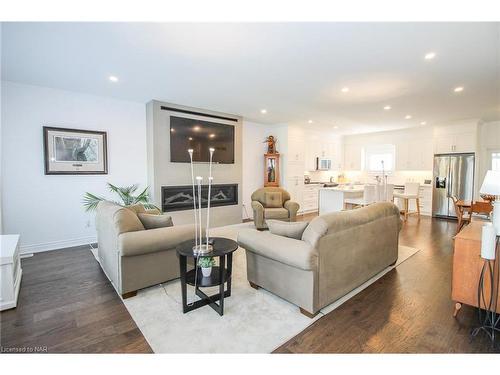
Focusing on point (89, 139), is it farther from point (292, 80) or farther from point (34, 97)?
point (292, 80)

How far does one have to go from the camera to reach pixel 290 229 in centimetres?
238

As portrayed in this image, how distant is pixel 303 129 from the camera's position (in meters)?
7.25

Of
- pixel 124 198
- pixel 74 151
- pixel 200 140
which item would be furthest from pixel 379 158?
pixel 74 151

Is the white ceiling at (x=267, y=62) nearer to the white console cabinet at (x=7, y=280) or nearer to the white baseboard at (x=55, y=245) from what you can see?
the white console cabinet at (x=7, y=280)

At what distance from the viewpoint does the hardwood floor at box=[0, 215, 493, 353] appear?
5.80 feet

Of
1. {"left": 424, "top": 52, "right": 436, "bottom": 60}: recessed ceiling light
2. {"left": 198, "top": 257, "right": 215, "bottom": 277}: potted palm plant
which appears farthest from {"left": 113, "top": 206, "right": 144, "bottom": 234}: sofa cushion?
{"left": 424, "top": 52, "right": 436, "bottom": 60}: recessed ceiling light

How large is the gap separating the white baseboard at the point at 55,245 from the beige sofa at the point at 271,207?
10.1ft

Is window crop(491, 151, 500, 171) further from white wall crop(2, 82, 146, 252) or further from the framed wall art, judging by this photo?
the framed wall art

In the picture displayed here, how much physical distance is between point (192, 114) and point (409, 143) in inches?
249

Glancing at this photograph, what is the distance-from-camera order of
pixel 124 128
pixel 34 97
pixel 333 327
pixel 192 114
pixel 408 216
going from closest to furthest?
pixel 333 327 < pixel 34 97 < pixel 124 128 < pixel 192 114 < pixel 408 216

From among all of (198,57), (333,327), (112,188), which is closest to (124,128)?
(112,188)

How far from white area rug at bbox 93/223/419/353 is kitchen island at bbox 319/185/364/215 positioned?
11.1ft

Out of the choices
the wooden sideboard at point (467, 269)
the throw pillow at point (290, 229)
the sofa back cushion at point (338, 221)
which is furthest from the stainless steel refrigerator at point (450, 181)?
the throw pillow at point (290, 229)

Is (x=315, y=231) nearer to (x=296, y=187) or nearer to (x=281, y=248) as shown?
(x=281, y=248)
